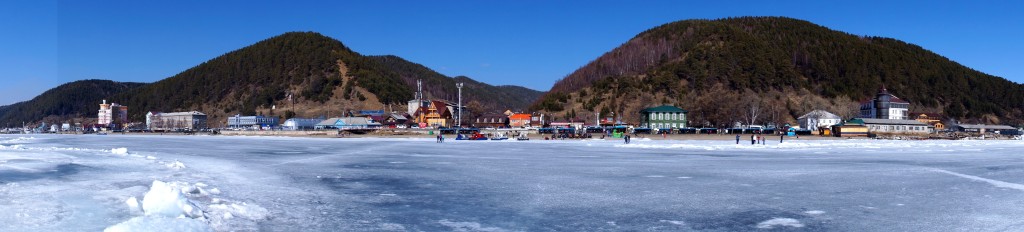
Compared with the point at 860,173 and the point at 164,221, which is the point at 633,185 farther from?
the point at 164,221

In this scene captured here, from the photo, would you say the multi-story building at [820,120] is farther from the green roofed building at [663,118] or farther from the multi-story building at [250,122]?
the multi-story building at [250,122]

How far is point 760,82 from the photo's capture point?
543ft

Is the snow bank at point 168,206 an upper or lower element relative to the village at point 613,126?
lower

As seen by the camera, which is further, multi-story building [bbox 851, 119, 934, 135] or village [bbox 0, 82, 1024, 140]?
multi-story building [bbox 851, 119, 934, 135]

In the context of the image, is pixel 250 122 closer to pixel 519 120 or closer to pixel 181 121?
pixel 181 121

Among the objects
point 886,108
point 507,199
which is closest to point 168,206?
point 507,199

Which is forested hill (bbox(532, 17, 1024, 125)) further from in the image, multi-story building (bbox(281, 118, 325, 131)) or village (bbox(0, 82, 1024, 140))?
multi-story building (bbox(281, 118, 325, 131))

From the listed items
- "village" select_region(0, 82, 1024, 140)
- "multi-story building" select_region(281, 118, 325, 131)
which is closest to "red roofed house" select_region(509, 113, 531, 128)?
"village" select_region(0, 82, 1024, 140)

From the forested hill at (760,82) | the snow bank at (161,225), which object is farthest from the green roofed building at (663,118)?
the snow bank at (161,225)

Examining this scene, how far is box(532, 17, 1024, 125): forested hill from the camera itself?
14888 cm

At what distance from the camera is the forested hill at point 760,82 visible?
148875mm

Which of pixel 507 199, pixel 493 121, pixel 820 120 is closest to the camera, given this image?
pixel 507 199

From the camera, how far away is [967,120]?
164m

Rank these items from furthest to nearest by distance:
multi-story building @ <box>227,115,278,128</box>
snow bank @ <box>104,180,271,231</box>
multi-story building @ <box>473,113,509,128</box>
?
multi-story building @ <box>227,115,278,128</box> < multi-story building @ <box>473,113,509,128</box> < snow bank @ <box>104,180,271,231</box>
